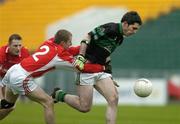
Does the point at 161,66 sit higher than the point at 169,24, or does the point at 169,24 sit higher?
the point at 169,24

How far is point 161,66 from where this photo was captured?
2761 cm

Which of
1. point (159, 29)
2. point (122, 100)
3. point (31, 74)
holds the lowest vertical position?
point (122, 100)

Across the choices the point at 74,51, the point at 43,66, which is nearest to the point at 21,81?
the point at 43,66

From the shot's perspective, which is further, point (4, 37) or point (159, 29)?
point (4, 37)

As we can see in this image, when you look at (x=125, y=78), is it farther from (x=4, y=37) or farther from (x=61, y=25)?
(x=4, y=37)

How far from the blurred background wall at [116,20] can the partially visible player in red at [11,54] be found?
45.8 ft

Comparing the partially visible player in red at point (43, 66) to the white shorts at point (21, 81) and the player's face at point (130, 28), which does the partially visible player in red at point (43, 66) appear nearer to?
the white shorts at point (21, 81)

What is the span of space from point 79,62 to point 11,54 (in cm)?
195

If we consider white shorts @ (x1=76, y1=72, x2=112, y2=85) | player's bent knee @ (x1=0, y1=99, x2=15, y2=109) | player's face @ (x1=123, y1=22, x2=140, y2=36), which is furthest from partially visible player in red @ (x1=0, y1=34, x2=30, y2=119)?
player's face @ (x1=123, y1=22, x2=140, y2=36)

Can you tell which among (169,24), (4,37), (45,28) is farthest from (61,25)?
(169,24)

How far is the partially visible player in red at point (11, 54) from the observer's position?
1096 cm

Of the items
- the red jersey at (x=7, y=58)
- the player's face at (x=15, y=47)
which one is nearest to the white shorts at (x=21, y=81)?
the player's face at (x=15, y=47)

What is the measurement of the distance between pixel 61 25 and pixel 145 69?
4.86m

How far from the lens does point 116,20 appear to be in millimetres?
28828
